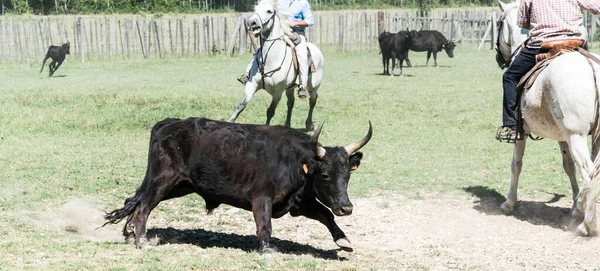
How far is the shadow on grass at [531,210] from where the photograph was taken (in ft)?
27.5

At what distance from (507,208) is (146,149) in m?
5.70

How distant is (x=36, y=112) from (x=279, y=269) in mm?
10150

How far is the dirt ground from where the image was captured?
6.94 metres

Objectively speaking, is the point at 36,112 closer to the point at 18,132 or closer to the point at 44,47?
the point at 18,132

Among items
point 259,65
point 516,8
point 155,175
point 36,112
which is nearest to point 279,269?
point 155,175

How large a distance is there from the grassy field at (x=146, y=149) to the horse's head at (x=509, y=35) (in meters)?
1.66

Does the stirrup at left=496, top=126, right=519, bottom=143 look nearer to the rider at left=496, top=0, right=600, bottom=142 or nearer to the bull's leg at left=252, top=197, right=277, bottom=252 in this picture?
the rider at left=496, top=0, right=600, bottom=142

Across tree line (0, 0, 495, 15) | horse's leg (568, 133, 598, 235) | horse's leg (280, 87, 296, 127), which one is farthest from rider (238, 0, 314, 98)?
tree line (0, 0, 495, 15)

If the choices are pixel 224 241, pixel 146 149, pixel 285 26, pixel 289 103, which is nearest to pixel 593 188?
pixel 224 241

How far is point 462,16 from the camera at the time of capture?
126 feet

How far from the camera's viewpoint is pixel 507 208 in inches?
346

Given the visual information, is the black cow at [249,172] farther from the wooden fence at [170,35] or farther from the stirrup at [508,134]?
the wooden fence at [170,35]

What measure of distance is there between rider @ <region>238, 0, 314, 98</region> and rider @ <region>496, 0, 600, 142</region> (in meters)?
5.48

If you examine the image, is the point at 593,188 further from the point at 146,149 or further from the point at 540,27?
the point at 146,149
